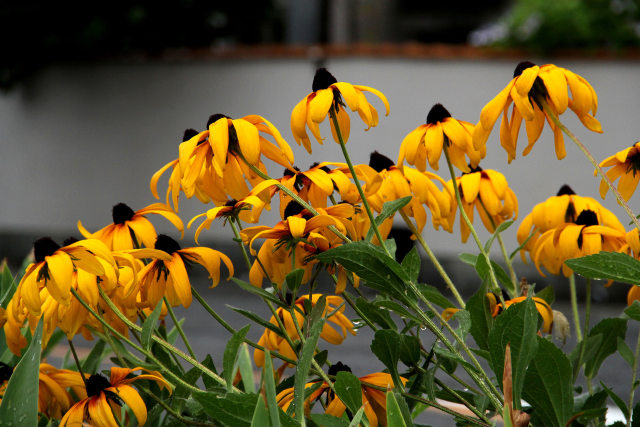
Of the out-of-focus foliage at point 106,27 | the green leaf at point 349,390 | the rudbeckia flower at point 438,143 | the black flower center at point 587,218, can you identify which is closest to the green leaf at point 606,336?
the black flower center at point 587,218

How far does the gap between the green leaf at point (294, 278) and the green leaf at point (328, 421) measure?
0.12 meters

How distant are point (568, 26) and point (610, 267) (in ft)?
20.8

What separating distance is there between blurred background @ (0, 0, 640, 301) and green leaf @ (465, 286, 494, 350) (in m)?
5.42

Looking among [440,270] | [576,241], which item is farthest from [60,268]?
[576,241]

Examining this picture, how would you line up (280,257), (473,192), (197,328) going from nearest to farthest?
(280,257) < (473,192) < (197,328)

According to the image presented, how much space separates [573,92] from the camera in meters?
1.01

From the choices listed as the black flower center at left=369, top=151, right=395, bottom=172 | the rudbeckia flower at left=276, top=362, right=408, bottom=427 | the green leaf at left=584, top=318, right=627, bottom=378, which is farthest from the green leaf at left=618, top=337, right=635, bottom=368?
the black flower center at left=369, top=151, right=395, bottom=172

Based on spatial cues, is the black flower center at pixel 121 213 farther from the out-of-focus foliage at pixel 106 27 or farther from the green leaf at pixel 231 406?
the out-of-focus foliage at pixel 106 27

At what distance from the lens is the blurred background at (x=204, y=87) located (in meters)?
6.93

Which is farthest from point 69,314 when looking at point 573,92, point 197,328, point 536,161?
point 536,161

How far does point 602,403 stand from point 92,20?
7.20 meters

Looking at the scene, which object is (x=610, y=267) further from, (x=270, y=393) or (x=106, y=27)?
(x=106, y=27)

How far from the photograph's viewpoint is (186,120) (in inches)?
312

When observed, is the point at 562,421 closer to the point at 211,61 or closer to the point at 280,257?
the point at 280,257
